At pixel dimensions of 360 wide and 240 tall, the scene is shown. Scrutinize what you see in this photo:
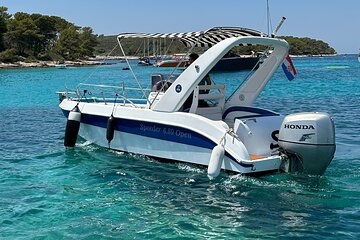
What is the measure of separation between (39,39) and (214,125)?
129 meters

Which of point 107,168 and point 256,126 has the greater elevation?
point 256,126

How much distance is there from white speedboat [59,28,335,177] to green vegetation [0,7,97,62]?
357 ft

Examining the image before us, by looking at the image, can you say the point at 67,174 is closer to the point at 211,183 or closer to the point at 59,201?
the point at 59,201

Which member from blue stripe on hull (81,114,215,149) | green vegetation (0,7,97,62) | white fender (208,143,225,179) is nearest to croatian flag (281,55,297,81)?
blue stripe on hull (81,114,215,149)

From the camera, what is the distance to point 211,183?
988 cm

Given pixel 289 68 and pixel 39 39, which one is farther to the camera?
pixel 39 39

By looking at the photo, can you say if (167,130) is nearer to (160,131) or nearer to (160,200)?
(160,131)

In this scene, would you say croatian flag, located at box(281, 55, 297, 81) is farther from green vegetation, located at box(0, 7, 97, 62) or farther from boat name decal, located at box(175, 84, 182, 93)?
green vegetation, located at box(0, 7, 97, 62)

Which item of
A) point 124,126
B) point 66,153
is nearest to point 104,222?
point 124,126

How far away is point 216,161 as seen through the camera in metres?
9.43

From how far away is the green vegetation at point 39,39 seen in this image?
407 ft

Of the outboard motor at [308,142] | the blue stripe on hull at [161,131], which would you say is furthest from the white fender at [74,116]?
the outboard motor at [308,142]

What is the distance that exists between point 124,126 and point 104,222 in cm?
464

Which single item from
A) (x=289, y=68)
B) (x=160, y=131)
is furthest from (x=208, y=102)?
(x=289, y=68)
